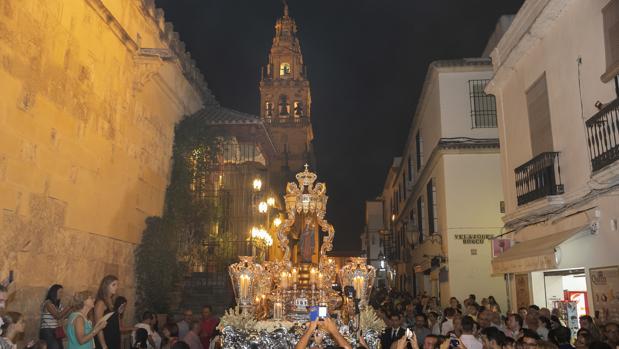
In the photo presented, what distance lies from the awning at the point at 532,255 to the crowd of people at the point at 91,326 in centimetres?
548

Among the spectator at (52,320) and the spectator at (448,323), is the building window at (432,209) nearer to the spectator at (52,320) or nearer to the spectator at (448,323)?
the spectator at (448,323)

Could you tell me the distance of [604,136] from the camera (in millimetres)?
7379

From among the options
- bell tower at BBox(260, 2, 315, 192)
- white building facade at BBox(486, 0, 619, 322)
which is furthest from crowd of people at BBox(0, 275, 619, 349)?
bell tower at BBox(260, 2, 315, 192)

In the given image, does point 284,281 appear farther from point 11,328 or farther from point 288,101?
point 288,101

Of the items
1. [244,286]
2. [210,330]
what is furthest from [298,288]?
[244,286]

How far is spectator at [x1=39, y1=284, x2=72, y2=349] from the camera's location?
711 centimetres

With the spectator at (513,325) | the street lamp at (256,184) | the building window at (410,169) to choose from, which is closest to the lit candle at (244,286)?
the spectator at (513,325)

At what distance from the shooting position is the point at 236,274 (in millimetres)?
7863

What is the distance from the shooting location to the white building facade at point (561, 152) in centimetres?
761

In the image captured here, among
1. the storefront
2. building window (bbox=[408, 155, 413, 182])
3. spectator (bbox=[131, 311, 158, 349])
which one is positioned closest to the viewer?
spectator (bbox=[131, 311, 158, 349])

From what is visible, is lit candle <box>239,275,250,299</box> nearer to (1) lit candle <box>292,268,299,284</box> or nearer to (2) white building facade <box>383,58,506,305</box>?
(1) lit candle <box>292,268,299,284</box>

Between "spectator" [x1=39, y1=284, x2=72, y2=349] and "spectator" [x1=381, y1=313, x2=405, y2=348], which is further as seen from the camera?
"spectator" [x1=381, y1=313, x2=405, y2=348]

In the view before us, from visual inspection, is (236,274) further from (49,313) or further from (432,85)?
(432,85)

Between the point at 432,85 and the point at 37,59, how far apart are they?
12.2 metres
